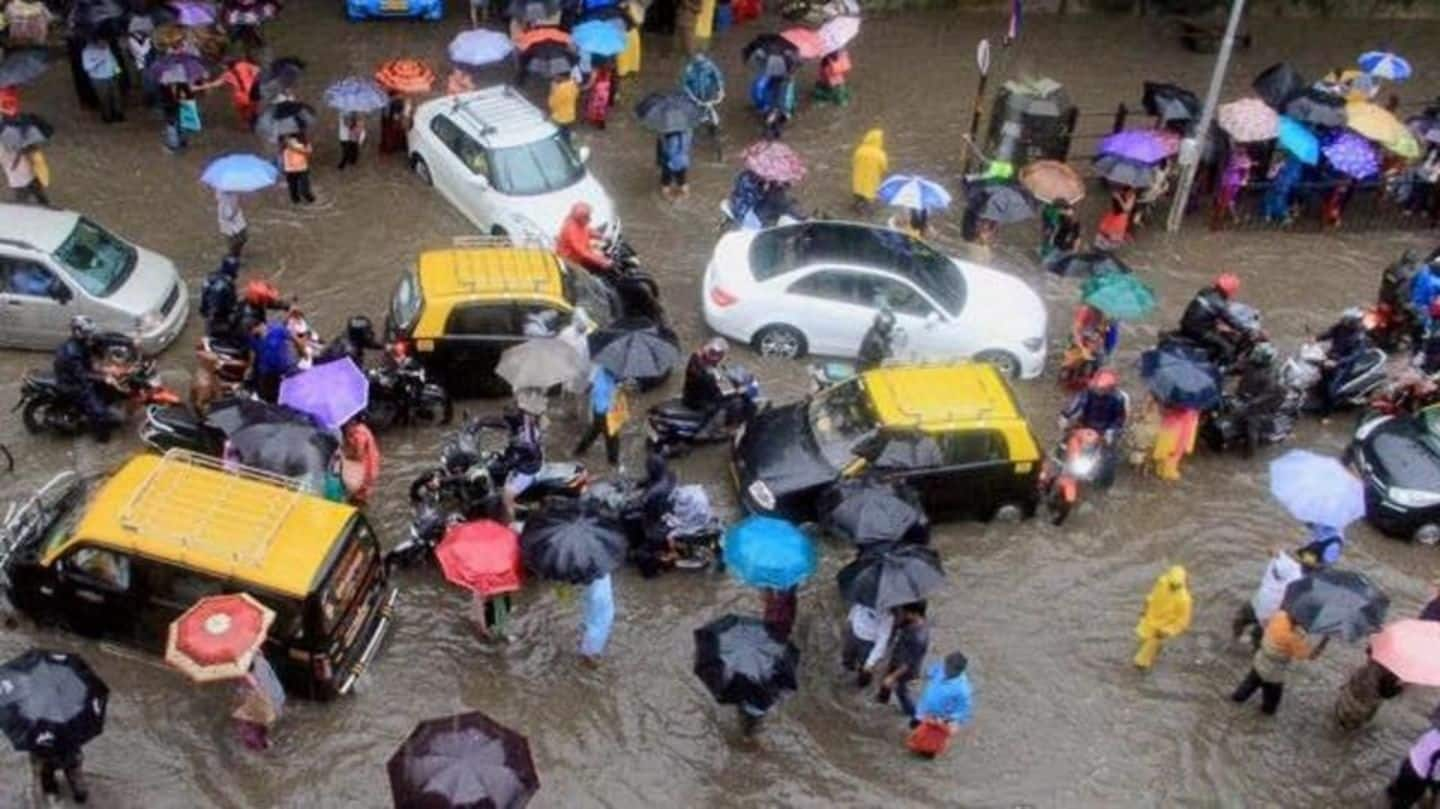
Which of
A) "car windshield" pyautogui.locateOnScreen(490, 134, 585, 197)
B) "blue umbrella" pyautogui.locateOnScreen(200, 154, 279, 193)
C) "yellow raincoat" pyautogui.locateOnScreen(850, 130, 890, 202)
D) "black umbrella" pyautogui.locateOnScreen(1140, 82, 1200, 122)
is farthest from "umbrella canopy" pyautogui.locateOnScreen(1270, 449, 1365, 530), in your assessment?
"blue umbrella" pyautogui.locateOnScreen(200, 154, 279, 193)

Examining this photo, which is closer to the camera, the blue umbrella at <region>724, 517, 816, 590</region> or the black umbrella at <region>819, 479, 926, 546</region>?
the blue umbrella at <region>724, 517, 816, 590</region>

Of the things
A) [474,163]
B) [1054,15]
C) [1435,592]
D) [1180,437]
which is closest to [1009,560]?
[1180,437]

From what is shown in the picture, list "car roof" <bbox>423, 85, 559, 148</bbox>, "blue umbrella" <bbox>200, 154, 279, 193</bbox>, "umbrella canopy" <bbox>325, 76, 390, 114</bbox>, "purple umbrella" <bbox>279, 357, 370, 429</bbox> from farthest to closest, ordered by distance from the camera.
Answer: "umbrella canopy" <bbox>325, 76, 390, 114</bbox> < "car roof" <bbox>423, 85, 559, 148</bbox> < "blue umbrella" <bbox>200, 154, 279, 193</bbox> < "purple umbrella" <bbox>279, 357, 370, 429</bbox>

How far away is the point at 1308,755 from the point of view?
13.6 meters

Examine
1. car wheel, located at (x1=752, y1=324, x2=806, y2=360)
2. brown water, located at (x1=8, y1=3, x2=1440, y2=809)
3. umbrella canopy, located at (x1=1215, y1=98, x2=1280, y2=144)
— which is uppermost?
umbrella canopy, located at (x1=1215, y1=98, x2=1280, y2=144)

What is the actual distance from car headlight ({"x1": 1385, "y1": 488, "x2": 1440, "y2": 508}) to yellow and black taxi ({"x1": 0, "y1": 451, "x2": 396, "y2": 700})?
10.3 metres

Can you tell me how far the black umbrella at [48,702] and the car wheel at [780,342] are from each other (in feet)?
28.3

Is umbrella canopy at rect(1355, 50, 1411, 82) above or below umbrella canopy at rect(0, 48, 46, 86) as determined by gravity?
above

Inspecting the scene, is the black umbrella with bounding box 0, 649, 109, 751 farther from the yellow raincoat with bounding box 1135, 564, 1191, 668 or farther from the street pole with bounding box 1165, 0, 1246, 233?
the street pole with bounding box 1165, 0, 1246, 233

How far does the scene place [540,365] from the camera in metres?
15.0

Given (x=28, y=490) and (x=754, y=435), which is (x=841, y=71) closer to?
(x=754, y=435)

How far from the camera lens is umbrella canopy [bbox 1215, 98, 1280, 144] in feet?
65.8

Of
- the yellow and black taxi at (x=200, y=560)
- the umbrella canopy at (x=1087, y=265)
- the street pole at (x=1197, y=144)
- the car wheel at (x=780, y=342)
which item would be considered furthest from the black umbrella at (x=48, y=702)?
the street pole at (x=1197, y=144)

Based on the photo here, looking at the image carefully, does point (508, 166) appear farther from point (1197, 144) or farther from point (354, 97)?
point (1197, 144)
